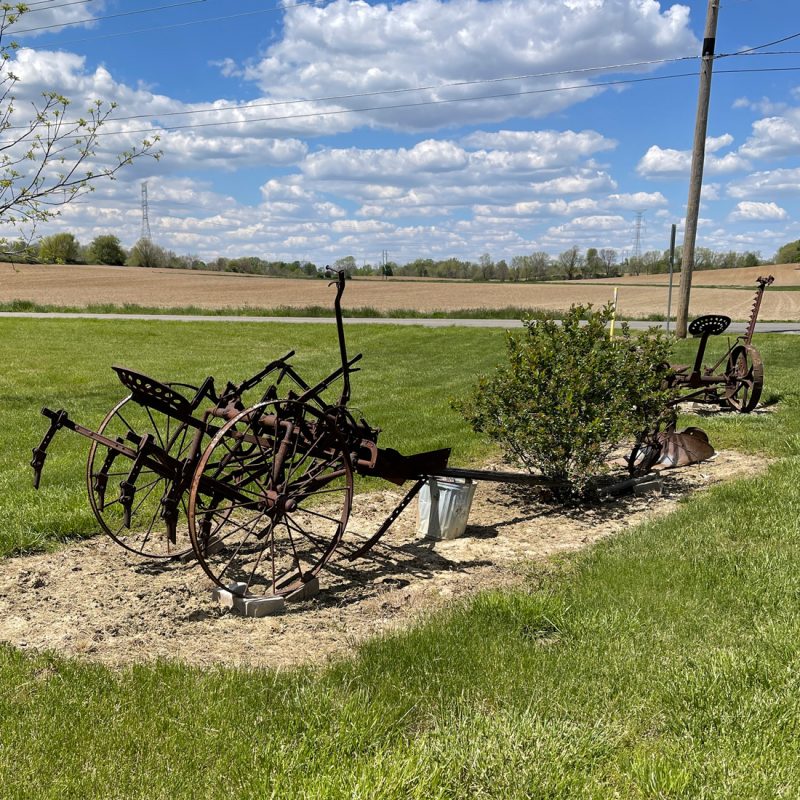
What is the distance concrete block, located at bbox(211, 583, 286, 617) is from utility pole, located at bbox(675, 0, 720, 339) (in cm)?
1555

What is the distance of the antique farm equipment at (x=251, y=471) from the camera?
405 centimetres

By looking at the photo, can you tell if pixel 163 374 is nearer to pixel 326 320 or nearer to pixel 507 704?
pixel 507 704

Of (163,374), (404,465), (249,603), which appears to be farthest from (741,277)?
(249,603)

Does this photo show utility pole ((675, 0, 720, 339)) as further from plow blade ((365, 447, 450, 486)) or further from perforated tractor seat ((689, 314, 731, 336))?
plow blade ((365, 447, 450, 486))

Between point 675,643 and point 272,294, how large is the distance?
46779 millimetres

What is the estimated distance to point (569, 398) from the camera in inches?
227

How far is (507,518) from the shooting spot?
238 inches

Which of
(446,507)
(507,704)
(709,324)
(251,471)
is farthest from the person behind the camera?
(709,324)

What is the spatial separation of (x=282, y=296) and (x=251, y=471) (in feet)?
140

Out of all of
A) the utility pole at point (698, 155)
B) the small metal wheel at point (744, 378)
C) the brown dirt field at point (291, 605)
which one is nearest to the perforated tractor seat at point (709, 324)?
the small metal wheel at point (744, 378)

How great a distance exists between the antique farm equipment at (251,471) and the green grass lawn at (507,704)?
862mm

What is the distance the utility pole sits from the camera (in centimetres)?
1761

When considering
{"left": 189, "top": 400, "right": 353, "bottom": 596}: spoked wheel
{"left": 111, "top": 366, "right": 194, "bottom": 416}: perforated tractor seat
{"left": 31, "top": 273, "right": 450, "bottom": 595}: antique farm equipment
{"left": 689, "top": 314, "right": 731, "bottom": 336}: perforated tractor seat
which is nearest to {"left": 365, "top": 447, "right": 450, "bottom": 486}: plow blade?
{"left": 31, "top": 273, "right": 450, "bottom": 595}: antique farm equipment

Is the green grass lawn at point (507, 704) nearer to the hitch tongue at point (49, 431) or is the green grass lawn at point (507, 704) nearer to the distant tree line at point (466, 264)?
the hitch tongue at point (49, 431)
